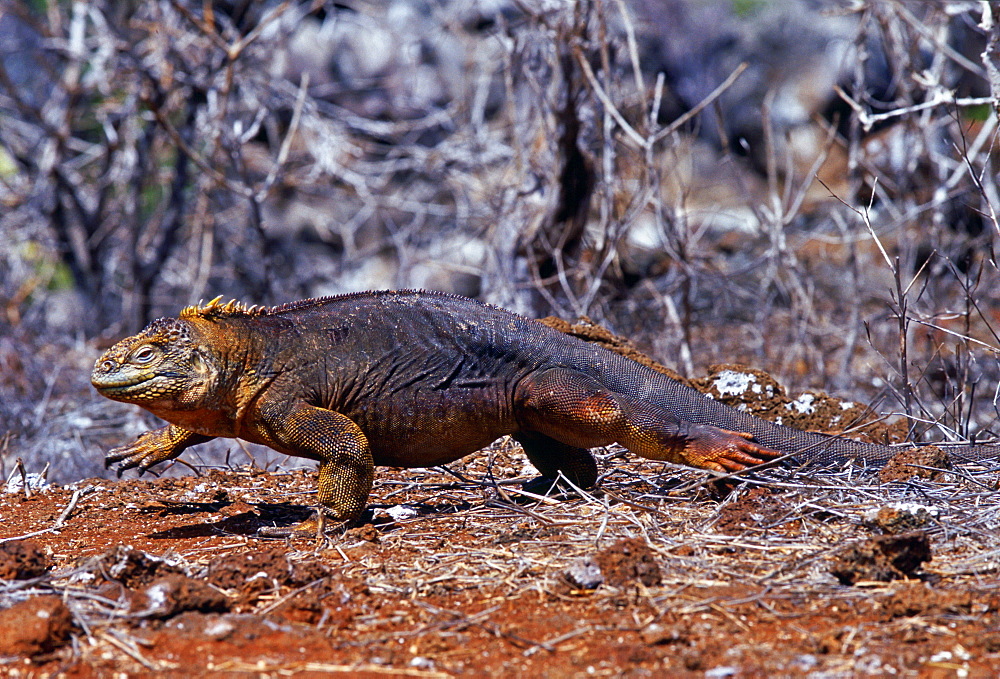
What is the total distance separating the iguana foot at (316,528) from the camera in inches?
222

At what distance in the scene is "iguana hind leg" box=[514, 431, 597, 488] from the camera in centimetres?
652

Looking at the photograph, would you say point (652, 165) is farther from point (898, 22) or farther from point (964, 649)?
point (964, 649)

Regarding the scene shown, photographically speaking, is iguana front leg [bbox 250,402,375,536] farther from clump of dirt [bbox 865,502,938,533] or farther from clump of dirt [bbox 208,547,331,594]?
clump of dirt [bbox 865,502,938,533]

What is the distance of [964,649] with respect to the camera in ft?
12.6

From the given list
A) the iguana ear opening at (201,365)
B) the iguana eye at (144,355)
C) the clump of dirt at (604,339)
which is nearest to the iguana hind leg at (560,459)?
the clump of dirt at (604,339)

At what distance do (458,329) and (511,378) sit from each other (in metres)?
0.45

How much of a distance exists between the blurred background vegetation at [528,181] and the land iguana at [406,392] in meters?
1.64

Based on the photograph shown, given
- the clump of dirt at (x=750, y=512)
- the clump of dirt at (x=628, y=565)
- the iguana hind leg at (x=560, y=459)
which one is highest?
the clump of dirt at (x=628, y=565)

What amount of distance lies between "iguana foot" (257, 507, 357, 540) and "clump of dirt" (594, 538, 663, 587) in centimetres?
167

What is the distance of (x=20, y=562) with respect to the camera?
494 centimetres

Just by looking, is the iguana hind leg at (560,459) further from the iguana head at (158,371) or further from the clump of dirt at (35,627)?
the clump of dirt at (35,627)

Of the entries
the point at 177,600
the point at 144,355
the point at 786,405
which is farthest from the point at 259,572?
the point at 786,405

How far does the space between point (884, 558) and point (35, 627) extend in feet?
11.9

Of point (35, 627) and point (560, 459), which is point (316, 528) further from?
point (35, 627)
